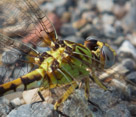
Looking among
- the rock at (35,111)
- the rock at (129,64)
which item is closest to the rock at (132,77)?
the rock at (129,64)

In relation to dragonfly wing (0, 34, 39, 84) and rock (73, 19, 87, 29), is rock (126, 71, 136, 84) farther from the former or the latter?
rock (73, 19, 87, 29)

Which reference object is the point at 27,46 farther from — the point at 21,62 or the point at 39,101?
the point at 39,101

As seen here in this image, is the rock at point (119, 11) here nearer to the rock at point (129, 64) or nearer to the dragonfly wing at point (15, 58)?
the rock at point (129, 64)

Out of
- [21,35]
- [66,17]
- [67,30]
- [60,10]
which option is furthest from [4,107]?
[60,10]

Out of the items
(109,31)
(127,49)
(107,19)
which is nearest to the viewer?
(127,49)

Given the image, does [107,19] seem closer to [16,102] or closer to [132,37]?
[132,37]

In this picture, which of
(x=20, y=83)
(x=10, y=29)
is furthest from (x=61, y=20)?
(x=20, y=83)
